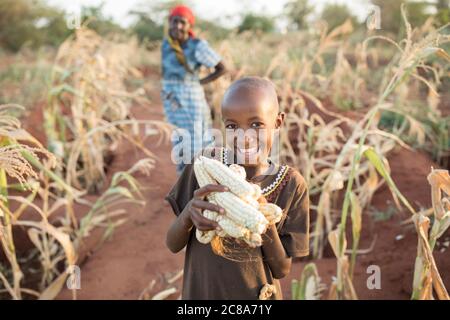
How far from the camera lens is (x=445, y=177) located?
5.94 ft

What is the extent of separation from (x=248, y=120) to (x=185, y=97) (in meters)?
2.65

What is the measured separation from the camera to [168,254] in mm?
3223

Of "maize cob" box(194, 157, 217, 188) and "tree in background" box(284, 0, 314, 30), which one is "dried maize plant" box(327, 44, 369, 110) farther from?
"tree in background" box(284, 0, 314, 30)

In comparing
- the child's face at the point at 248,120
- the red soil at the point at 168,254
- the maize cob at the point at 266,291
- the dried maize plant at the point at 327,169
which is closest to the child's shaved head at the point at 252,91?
the child's face at the point at 248,120

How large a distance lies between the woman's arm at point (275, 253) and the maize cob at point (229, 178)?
135 mm

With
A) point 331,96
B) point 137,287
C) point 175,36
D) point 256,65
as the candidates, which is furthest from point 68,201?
point 256,65

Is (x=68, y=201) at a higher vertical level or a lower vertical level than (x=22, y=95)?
lower

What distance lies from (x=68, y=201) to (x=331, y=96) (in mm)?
3738

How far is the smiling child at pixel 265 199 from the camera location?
133 cm

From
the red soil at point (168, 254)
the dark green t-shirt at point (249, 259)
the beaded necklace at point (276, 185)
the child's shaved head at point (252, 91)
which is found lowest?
the red soil at point (168, 254)

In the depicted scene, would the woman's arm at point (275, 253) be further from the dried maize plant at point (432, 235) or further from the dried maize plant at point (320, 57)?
the dried maize plant at point (320, 57)
